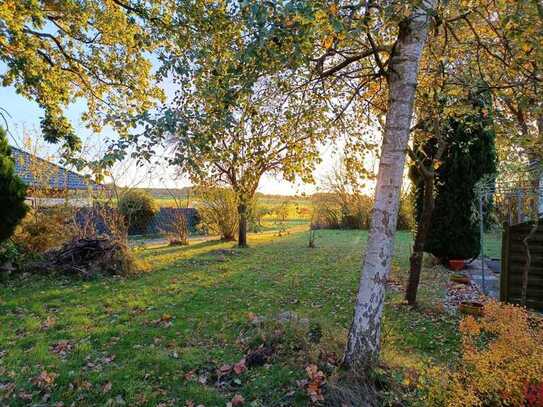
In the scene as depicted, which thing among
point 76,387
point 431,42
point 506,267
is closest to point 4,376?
point 76,387

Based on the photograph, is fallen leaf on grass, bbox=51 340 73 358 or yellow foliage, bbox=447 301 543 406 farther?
fallen leaf on grass, bbox=51 340 73 358

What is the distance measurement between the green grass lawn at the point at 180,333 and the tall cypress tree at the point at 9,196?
1212 millimetres

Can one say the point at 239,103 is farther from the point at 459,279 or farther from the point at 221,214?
the point at 221,214

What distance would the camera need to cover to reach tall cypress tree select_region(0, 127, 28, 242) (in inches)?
286

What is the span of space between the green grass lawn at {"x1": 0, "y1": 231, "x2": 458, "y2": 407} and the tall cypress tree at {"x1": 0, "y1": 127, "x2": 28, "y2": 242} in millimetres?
1212

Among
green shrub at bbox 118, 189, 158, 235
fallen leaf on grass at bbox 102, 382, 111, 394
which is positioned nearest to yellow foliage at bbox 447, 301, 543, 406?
fallen leaf on grass at bbox 102, 382, 111, 394

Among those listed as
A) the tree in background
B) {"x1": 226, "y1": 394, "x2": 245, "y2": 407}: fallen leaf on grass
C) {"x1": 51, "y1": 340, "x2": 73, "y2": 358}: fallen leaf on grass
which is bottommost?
{"x1": 51, "y1": 340, "x2": 73, "y2": 358}: fallen leaf on grass

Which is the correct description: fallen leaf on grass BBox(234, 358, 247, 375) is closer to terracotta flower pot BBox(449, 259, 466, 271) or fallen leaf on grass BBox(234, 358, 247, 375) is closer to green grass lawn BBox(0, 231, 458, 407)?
green grass lawn BBox(0, 231, 458, 407)

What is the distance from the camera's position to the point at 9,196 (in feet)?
23.9

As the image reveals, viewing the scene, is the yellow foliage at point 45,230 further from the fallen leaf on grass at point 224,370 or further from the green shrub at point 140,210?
the green shrub at point 140,210

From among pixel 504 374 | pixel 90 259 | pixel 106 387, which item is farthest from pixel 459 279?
pixel 90 259

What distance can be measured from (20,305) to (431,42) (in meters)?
7.26

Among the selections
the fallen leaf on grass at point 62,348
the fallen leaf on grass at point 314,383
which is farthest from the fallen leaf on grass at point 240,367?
the fallen leaf on grass at point 62,348

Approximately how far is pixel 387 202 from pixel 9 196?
780cm
